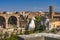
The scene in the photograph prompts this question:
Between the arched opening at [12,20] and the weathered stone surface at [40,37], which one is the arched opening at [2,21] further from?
the weathered stone surface at [40,37]

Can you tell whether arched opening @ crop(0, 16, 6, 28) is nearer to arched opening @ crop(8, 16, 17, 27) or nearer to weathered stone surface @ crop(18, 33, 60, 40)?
arched opening @ crop(8, 16, 17, 27)

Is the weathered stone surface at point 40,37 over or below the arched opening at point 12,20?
below

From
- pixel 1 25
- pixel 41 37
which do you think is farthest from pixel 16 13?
pixel 41 37

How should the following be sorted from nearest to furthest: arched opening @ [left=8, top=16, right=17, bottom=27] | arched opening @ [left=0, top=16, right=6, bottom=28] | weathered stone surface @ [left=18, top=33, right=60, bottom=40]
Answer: weathered stone surface @ [left=18, top=33, right=60, bottom=40], arched opening @ [left=0, top=16, right=6, bottom=28], arched opening @ [left=8, top=16, right=17, bottom=27]

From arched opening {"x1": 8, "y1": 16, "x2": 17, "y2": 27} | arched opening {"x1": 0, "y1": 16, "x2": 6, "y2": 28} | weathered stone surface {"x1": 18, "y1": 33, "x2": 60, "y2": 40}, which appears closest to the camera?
weathered stone surface {"x1": 18, "y1": 33, "x2": 60, "y2": 40}

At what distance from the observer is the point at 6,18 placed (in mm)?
32781

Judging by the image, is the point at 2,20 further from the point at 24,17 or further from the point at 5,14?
the point at 24,17

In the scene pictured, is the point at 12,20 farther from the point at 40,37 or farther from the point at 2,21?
the point at 40,37

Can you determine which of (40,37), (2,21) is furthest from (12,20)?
(40,37)

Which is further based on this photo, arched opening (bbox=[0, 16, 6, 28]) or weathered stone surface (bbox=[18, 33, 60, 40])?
arched opening (bbox=[0, 16, 6, 28])

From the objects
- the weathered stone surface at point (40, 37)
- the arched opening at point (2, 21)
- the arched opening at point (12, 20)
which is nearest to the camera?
the weathered stone surface at point (40, 37)

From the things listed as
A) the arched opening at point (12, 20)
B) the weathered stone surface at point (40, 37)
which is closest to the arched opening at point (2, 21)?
the arched opening at point (12, 20)

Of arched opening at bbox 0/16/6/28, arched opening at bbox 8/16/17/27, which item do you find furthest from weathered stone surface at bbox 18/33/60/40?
arched opening at bbox 8/16/17/27

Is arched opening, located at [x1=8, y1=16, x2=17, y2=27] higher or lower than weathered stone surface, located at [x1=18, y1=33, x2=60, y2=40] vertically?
higher
